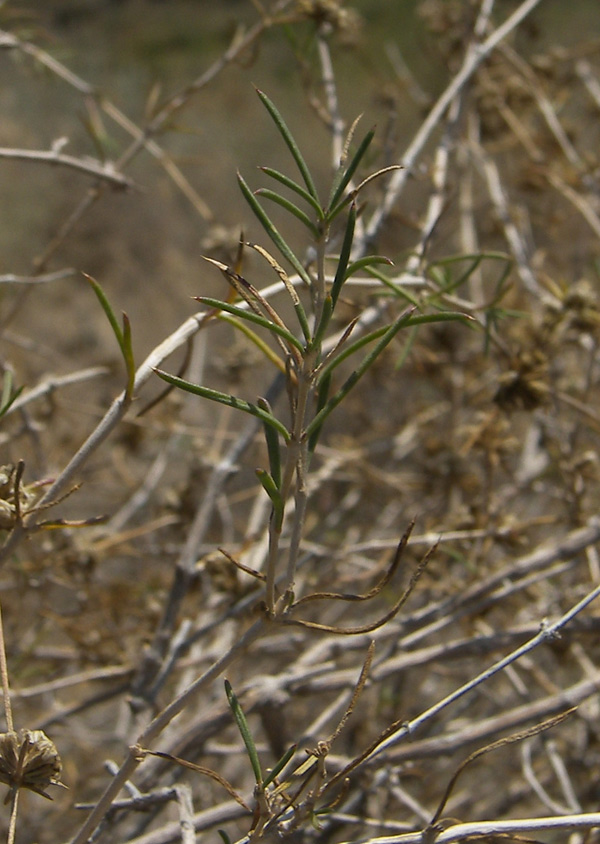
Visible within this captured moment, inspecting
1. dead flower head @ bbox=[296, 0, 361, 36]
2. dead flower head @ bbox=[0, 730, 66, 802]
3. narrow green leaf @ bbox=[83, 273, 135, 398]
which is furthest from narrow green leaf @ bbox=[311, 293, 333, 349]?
dead flower head @ bbox=[296, 0, 361, 36]

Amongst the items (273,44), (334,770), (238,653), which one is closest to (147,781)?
(334,770)

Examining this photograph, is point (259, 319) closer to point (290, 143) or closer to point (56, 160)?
point (290, 143)

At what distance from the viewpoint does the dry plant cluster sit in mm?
380

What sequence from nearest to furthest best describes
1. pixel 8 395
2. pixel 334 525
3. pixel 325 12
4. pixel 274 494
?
pixel 274 494
pixel 8 395
pixel 325 12
pixel 334 525

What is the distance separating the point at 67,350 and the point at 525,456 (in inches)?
56.6

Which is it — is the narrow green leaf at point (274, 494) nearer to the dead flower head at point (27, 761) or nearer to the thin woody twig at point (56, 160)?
the dead flower head at point (27, 761)

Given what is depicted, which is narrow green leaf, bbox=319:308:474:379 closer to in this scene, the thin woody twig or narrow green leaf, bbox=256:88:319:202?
narrow green leaf, bbox=256:88:319:202

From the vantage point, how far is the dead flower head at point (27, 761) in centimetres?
38

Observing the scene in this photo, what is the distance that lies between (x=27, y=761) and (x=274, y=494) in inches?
7.5

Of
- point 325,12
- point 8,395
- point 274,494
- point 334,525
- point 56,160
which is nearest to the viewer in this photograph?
point 274,494

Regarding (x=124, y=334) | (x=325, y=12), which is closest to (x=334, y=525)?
(x=325, y=12)

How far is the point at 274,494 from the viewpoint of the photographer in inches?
12.8

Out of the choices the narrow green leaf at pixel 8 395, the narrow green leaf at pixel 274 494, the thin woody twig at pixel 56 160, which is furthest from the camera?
the thin woody twig at pixel 56 160

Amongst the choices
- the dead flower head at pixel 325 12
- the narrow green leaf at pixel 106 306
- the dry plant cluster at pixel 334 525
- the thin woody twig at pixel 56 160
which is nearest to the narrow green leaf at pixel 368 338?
the dry plant cluster at pixel 334 525
